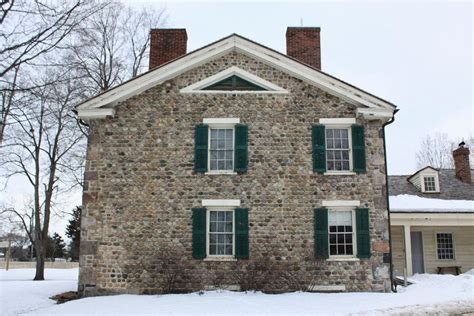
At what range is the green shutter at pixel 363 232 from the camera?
14.2 metres

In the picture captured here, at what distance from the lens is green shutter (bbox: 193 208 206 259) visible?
554 inches

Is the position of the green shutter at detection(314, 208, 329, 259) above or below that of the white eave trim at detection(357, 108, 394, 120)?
below

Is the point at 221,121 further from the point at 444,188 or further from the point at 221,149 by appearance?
the point at 444,188

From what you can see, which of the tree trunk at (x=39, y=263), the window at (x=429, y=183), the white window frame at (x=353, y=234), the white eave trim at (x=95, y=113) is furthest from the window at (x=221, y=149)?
the tree trunk at (x=39, y=263)

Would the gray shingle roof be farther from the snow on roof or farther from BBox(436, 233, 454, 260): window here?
BBox(436, 233, 454, 260): window

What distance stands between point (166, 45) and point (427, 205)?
12267mm

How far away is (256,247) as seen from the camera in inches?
559

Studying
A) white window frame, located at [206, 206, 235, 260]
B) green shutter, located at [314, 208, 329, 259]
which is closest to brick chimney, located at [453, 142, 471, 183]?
green shutter, located at [314, 208, 329, 259]

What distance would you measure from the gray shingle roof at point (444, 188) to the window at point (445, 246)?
5.52 ft

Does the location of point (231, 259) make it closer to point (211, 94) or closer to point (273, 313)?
point (273, 313)

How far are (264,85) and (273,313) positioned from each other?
23.7 ft

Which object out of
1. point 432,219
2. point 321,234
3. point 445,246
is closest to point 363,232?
A: point 321,234

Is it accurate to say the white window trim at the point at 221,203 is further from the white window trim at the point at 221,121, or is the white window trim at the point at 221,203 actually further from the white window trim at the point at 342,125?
the white window trim at the point at 342,125

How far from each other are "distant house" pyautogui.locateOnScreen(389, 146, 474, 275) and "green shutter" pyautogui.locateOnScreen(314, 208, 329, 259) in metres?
5.67
